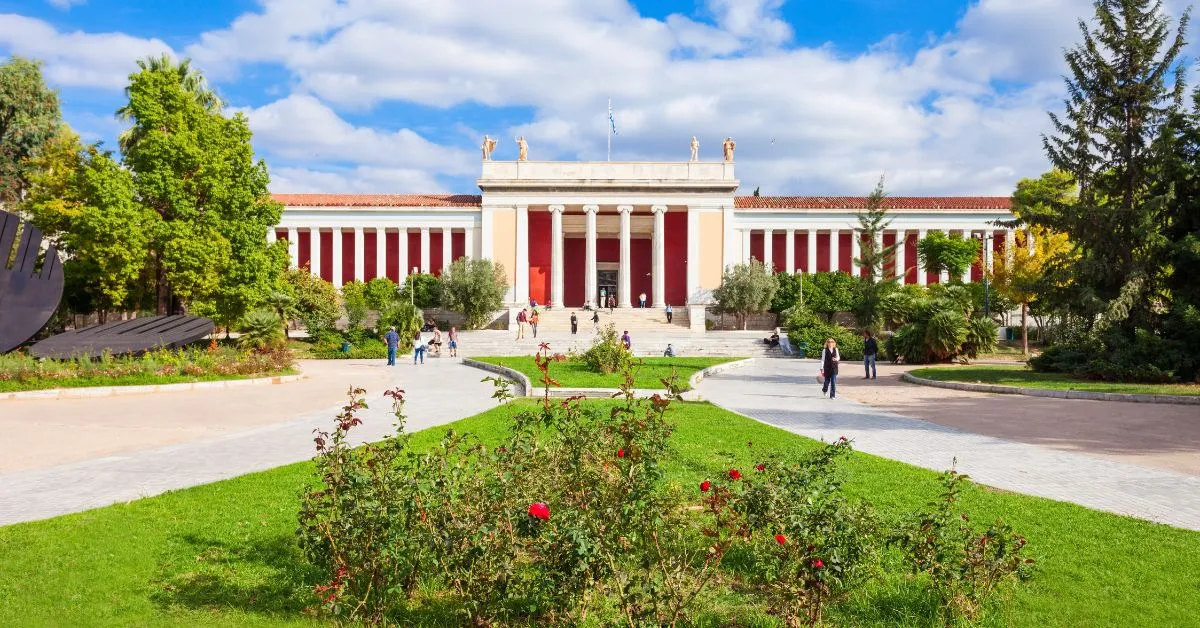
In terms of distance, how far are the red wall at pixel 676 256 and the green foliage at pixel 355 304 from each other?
20315 millimetres

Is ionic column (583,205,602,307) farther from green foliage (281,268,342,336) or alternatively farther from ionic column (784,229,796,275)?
green foliage (281,268,342,336)

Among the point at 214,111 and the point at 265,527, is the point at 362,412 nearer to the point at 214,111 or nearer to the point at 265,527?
the point at 265,527

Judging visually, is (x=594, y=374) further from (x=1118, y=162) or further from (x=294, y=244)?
(x=294, y=244)

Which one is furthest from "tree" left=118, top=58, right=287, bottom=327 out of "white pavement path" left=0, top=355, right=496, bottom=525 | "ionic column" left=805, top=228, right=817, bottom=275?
"ionic column" left=805, top=228, right=817, bottom=275

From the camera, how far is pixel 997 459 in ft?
28.7

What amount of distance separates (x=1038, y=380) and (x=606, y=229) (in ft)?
126

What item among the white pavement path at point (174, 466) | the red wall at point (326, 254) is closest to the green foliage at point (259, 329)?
the white pavement path at point (174, 466)

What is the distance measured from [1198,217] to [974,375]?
6689 mm

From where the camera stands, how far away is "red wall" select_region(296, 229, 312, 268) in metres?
53.0

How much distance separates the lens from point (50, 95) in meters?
35.9

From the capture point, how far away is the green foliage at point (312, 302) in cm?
3422

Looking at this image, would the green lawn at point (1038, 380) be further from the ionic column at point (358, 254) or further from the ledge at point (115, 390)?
the ionic column at point (358, 254)

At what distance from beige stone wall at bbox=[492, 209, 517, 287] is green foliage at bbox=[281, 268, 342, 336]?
15054mm

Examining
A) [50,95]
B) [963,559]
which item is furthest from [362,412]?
[50,95]
